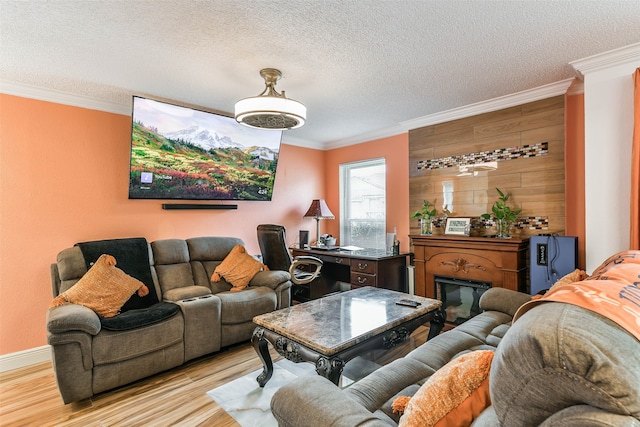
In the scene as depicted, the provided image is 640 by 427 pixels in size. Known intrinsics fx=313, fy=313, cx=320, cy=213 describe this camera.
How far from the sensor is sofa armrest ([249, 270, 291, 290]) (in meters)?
3.37

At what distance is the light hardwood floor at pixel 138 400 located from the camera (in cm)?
199

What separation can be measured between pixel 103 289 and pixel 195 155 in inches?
62.7

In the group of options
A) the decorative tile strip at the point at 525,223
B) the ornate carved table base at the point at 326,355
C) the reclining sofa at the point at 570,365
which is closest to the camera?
the reclining sofa at the point at 570,365

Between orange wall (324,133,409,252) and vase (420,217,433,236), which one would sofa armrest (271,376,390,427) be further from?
orange wall (324,133,409,252)

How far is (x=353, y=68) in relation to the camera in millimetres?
2508

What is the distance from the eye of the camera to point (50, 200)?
2.92 metres

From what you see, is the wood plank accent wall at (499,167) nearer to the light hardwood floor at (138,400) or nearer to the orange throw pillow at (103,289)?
the light hardwood floor at (138,400)

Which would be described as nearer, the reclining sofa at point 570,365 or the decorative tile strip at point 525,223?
the reclining sofa at point 570,365

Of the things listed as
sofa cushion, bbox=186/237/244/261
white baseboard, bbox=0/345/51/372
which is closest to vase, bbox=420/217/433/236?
sofa cushion, bbox=186/237/244/261

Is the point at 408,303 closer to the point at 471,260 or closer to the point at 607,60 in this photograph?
the point at 471,260

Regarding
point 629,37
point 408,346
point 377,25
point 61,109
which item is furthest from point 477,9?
point 61,109

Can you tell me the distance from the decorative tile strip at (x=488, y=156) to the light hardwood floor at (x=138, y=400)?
220 centimetres

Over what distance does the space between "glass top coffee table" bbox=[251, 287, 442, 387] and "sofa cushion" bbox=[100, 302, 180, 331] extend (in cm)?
87

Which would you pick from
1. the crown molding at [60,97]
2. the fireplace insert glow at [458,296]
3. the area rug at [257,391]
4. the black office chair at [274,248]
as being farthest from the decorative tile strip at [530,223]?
the crown molding at [60,97]
